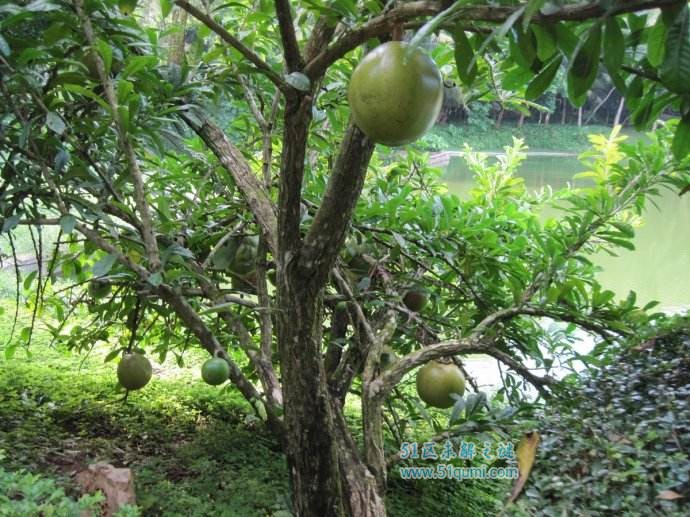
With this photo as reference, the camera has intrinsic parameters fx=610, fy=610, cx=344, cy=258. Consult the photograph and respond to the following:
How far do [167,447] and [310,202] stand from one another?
3.91 ft

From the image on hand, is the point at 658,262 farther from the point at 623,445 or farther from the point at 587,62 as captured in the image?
the point at 587,62

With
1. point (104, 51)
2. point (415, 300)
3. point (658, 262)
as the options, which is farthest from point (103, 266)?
point (658, 262)

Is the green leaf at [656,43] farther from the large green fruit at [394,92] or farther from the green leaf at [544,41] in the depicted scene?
the large green fruit at [394,92]

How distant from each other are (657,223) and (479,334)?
392 inches

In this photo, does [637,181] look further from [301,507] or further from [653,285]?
[653,285]

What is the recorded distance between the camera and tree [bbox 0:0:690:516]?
810 mm

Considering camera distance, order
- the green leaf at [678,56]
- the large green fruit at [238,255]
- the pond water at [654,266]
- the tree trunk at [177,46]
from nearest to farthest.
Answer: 1. the green leaf at [678,56]
2. the tree trunk at [177,46]
3. the large green fruit at [238,255]
4. the pond water at [654,266]

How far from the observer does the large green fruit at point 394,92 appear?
799 mm

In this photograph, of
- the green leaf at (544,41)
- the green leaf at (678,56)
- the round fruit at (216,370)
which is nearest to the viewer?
the green leaf at (678,56)

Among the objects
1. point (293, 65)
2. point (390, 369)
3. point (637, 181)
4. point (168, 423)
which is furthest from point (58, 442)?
point (637, 181)

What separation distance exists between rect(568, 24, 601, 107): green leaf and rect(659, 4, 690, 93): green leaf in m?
0.06

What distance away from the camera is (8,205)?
1.31 metres

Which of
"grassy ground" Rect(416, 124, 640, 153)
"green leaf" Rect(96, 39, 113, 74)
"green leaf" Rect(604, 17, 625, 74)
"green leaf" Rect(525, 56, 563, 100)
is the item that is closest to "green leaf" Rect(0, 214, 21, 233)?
"green leaf" Rect(96, 39, 113, 74)

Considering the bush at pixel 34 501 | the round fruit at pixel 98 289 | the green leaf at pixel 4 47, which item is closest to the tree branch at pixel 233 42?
the green leaf at pixel 4 47
